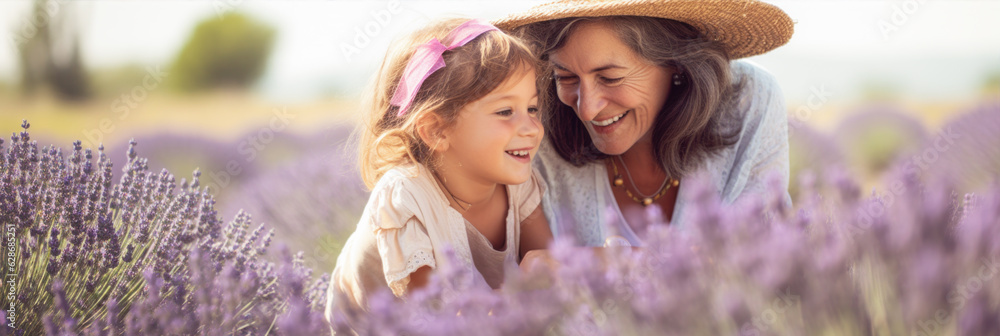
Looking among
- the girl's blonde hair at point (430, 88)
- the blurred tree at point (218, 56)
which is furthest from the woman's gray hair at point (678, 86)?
the blurred tree at point (218, 56)

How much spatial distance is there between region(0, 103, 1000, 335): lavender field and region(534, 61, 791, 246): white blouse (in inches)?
39.4

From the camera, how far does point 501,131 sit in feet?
6.18

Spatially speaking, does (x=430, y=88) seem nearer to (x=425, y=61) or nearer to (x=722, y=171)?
(x=425, y=61)

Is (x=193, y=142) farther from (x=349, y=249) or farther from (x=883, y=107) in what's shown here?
(x=883, y=107)

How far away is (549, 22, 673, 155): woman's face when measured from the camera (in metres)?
2.11

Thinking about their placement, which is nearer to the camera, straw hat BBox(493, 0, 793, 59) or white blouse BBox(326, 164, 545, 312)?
white blouse BBox(326, 164, 545, 312)

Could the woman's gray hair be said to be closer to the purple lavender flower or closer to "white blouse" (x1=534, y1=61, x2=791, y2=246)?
"white blouse" (x1=534, y1=61, x2=791, y2=246)

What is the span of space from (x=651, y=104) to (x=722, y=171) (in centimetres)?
38

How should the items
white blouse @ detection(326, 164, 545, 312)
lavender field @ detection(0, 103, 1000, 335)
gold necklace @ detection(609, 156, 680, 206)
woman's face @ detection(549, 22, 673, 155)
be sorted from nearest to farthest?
lavender field @ detection(0, 103, 1000, 335) → white blouse @ detection(326, 164, 545, 312) → woman's face @ detection(549, 22, 673, 155) → gold necklace @ detection(609, 156, 680, 206)

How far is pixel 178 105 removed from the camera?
15.0 meters

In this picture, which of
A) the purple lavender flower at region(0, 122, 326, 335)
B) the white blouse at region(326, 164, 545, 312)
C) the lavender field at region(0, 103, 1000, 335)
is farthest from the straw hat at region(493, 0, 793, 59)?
the purple lavender flower at region(0, 122, 326, 335)

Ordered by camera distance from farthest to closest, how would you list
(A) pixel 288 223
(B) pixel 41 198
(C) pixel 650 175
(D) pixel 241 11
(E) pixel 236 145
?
1. (D) pixel 241 11
2. (E) pixel 236 145
3. (A) pixel 288 223
4. (C) pixel 650 175
5. (B) pixel 41 198

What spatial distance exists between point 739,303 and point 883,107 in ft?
26.9

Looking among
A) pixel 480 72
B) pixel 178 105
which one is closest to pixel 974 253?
pixel 480 72
